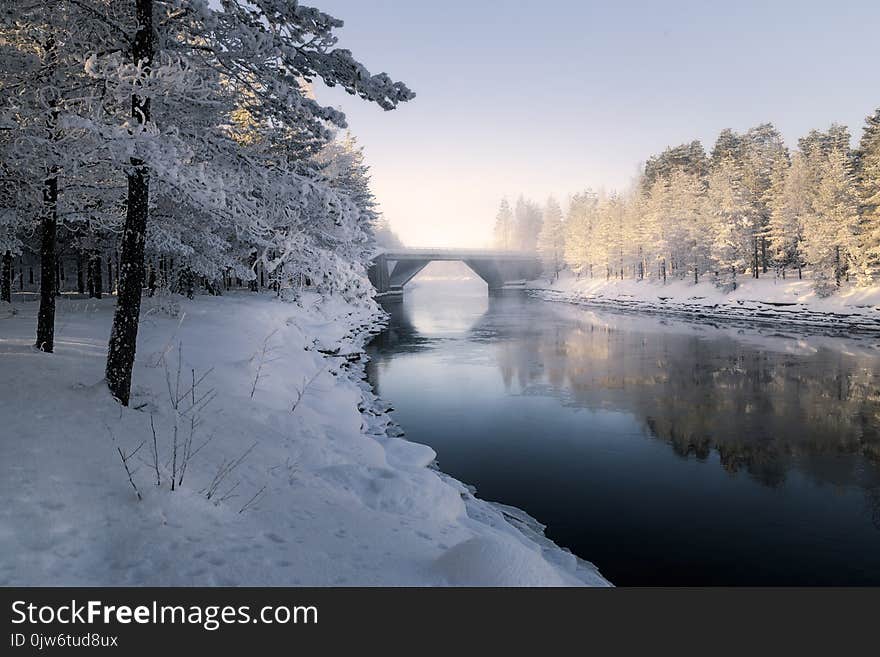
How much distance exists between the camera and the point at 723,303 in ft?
152

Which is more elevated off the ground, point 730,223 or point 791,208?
point 791,208

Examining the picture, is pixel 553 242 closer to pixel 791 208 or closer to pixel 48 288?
pixel 791 208

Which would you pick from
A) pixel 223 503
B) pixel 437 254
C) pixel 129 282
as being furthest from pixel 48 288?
pixel 437 254

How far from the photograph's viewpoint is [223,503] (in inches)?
219

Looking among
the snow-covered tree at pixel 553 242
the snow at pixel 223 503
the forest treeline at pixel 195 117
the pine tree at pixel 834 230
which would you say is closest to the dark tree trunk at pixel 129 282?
the forest treeline at pixel 195 117

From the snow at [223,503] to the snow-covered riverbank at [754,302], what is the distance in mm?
36802

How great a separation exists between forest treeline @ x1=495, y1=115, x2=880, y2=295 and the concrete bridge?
12847 millimetres

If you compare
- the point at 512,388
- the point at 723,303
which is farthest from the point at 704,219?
the point at 512,388

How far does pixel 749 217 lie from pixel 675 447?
4583 centimetres

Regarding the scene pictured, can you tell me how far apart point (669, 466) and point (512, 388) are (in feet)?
28.0

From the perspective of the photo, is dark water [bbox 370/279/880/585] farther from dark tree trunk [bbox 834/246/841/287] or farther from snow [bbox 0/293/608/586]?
dark tree trunk [bbox 834/246/841/287]

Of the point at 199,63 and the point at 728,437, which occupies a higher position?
the point at 199,63

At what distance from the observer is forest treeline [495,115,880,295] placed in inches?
1527
